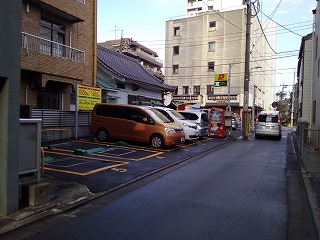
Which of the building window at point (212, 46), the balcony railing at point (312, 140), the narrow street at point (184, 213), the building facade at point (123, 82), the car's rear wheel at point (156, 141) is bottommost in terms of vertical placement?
the narrow street at point (184, 213)

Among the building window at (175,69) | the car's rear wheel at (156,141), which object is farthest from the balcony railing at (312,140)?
the building window at (175,69)

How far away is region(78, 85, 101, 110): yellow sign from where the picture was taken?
16.4 m

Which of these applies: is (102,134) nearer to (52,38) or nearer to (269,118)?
(52,38)

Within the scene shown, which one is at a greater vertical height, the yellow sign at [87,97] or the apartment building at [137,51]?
the apartment building at [137,51]

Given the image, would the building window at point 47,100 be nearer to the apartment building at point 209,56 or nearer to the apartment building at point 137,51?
the apartment building at point 209,56

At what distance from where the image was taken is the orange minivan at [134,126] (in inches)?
549

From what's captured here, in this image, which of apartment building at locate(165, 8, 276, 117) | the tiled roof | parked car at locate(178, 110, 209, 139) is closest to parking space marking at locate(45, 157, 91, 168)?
parked car at locate(178, 110, 209, 139)

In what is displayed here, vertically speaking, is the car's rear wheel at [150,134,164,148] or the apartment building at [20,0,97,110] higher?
the apartment building at [20,0,97,110]

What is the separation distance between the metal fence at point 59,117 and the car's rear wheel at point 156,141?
16.4 ft

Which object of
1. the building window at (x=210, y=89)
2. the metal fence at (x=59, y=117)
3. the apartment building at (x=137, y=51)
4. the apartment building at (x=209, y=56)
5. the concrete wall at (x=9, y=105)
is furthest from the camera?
the apartment building at (x=137, y=51)

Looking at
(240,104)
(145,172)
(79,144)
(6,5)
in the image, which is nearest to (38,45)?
(79,144)

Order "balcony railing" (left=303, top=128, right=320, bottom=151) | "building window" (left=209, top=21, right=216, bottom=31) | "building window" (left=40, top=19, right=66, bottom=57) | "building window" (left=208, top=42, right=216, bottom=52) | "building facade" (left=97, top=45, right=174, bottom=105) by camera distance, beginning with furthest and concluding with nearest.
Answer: "building window" (left=209, top=21, right=216, bottom=31) < "building window" (left=208, top=42, right=216, bottom=52) < "building facade" (left=97, top=45, right=174, bottom=105) < "building window" (left=40, top=19, right=66, bottom=57) < "balcony railing" (left=303, top=128, right=320, bottom=151)

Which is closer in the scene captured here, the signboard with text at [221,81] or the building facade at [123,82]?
the building facade at [123,82]

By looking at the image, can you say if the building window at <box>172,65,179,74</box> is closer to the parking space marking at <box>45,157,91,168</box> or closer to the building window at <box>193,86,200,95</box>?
the building window at <box>193,86,200,95</box>
